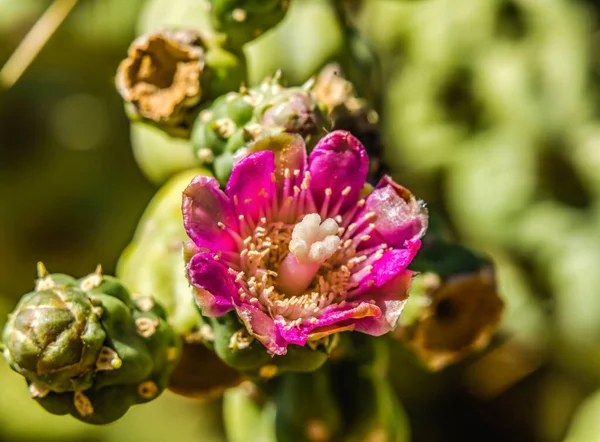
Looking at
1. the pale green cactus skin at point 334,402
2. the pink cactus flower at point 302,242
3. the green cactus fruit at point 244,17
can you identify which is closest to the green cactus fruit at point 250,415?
the pale green cactus skin at point 334,402

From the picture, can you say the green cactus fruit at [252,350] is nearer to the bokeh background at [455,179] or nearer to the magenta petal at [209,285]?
the magenta petal at [209,285]

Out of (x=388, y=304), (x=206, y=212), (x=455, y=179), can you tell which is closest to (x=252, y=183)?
(x=206, y=212)

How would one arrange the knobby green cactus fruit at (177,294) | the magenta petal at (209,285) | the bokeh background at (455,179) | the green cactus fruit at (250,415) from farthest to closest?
the bokeh background at (455,179) → the green cactus fruit at (250,415) → the knobby green cactus fruit at (177,294) → the magenta petal at (209,285)

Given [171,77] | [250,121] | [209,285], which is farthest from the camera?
[171,77]

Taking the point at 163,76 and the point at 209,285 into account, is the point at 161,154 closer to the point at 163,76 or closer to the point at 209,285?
the point at 163,76

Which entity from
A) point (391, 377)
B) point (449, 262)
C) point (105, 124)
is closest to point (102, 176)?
point (105, 124)

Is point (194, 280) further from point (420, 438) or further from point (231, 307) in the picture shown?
point (420, 438)
